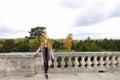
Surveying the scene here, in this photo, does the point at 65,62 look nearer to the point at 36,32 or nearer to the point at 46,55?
the point at 46,55

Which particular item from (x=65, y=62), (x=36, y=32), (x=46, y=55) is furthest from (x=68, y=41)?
(x=46, y=55)

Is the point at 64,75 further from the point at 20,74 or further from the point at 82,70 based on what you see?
the point at 20,74

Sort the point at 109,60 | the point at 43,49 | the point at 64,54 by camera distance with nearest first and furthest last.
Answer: the point at 43,49, the point at 64,54, the point at 109,60

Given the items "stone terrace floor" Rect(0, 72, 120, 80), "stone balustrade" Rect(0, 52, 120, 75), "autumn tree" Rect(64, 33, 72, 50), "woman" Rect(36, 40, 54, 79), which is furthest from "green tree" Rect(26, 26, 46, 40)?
"woman" Rect(36, 40, 54, 79)

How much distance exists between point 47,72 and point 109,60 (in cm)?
277

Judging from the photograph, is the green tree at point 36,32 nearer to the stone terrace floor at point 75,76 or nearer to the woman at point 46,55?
the stone terrace floor at point 75,76

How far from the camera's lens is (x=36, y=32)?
172 ft

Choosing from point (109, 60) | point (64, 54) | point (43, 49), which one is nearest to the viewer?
point (43, 49)

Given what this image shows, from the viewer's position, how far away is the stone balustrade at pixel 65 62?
8844mm

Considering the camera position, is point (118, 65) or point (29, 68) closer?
point (29, 68)

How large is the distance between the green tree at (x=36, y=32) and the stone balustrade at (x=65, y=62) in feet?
136

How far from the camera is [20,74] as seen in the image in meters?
8.91

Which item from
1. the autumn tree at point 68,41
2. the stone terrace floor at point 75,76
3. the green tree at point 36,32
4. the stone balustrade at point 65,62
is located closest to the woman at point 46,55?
the stone terrace floor at point 75,76

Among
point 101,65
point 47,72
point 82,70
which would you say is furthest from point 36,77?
point 101,65
